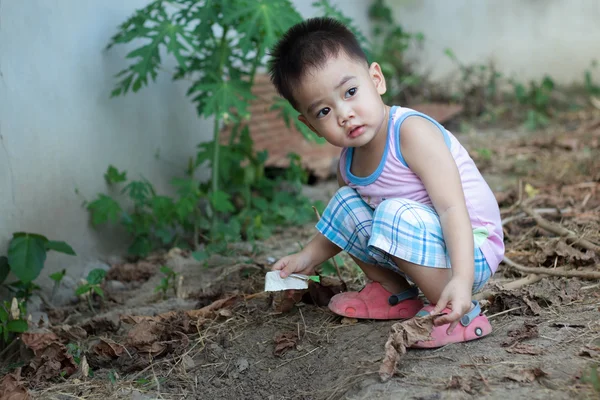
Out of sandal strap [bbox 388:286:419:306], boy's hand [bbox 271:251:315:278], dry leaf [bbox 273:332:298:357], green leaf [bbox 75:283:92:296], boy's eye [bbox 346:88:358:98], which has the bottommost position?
dry leaf [bbox 273:332:298:357]

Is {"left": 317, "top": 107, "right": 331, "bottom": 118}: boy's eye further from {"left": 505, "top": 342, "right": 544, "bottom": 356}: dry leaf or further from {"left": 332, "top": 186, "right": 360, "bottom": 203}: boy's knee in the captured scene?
{"left": 505, "top": 342, "right": 544, "bottom": 356}: dry leaf

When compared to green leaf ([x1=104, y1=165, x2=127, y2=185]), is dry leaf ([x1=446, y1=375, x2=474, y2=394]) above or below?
below

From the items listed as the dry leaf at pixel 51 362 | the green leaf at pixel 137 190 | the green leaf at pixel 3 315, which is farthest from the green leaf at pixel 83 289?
the green leaf at pixel 137 190

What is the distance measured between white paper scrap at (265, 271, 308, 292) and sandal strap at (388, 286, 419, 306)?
0.30m

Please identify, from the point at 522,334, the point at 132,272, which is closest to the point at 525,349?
the point at 522,334

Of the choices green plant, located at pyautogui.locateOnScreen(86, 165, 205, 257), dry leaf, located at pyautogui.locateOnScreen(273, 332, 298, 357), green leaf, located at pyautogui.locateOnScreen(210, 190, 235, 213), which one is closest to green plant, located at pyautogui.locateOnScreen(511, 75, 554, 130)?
green leaf, located at pyautogui.locateOnScreen(210, 190, 235, 213)

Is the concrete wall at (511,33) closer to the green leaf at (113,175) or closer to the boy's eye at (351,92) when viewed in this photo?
the green leaf at (113,175)

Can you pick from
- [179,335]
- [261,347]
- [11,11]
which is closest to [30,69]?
[11,11]

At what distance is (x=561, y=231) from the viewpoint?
9.46ft

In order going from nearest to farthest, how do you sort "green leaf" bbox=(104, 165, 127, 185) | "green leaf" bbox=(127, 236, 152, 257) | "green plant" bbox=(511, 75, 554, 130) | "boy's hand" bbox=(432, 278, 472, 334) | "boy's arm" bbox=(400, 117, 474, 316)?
"boy's hand" bbox=(432, 278, 472, 334) < "boy's arm" bbox=(400, 117, 474, 316) < "green leaf" bbox=(104, 165, 127, 185) < "green leaf" bbox=(127, 236, 152, 257) < "green plant" bbox=(511, 75, 554, 130)

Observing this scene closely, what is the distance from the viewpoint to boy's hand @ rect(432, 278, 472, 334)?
1787mm

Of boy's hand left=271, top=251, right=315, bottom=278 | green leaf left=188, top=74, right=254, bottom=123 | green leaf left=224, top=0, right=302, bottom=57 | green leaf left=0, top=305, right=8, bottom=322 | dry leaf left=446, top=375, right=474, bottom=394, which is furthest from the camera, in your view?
green leaf left=188, top=74, right=254, bottom=123

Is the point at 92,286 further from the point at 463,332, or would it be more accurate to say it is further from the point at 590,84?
the point at 590,84

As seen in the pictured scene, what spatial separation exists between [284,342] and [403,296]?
43 centimetres
